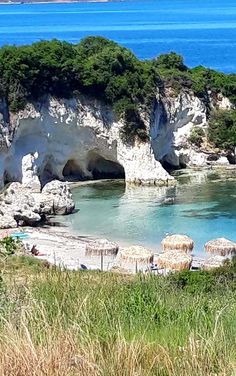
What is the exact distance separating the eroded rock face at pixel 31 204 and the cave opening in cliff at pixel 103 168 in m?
8.39

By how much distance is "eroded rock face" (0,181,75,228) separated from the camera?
3831 cm

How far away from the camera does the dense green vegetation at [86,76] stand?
148ft

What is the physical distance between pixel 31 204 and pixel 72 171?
1050 centimetres

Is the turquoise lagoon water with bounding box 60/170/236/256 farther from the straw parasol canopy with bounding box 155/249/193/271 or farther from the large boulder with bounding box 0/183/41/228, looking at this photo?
the straw parasol canopy with bounding box 155/249/193/271

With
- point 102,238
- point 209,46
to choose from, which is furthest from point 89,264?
point 209,46

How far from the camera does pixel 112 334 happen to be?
25.2 feet

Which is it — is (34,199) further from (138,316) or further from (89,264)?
(138,316)

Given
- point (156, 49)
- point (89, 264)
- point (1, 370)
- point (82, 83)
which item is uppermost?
point (156, 49)

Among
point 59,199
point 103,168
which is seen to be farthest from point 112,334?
point 103,168

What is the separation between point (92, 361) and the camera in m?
7.09

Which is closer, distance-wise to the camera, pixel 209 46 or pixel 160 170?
pixel 160 170

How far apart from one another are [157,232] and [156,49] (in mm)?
81422

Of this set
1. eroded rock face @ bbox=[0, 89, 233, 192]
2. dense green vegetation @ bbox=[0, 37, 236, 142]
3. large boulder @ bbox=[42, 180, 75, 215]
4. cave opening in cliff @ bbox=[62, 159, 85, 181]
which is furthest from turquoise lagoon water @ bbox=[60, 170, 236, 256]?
dense green vegetation @ bbox=[0, 37, 236, 142]

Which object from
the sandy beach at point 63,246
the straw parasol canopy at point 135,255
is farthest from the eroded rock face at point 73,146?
the straw parasol canopy at point 135,255
